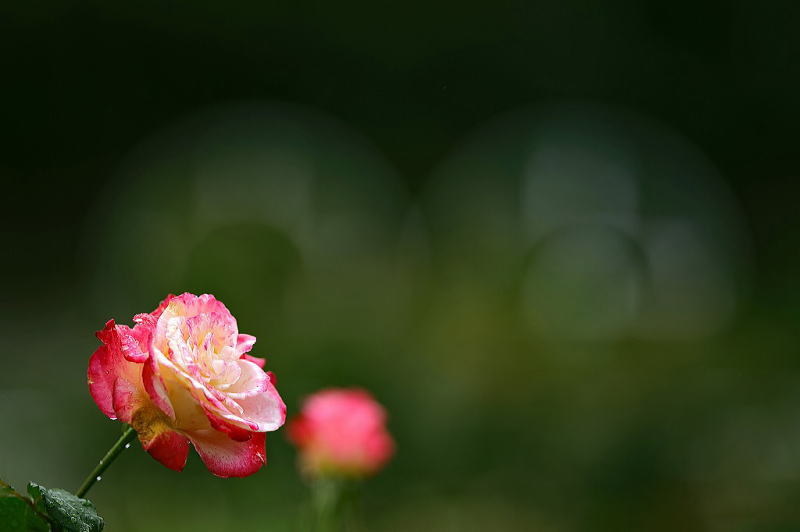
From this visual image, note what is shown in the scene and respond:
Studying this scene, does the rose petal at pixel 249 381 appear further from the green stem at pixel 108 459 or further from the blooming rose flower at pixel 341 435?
the blooming rose flower at pixel 341 435

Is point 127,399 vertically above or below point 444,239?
below

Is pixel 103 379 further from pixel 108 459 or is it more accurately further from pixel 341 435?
pixel 341 435

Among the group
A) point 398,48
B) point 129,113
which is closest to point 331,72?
point 398,48

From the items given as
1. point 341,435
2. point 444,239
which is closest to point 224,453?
point 341,435

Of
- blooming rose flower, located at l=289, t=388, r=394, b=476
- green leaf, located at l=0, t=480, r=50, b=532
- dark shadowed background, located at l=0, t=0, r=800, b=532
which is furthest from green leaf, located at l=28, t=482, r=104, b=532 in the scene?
dark shadowed background, located at l=0, t=0, r=800, b=532

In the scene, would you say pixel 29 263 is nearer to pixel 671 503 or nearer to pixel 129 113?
pixel 129 113

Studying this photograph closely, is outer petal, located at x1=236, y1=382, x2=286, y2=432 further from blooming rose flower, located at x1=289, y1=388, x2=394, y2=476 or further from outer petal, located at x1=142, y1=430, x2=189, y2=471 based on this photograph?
blooming rose flower, located at x1=289, y1=388, x2=394, y2=476
